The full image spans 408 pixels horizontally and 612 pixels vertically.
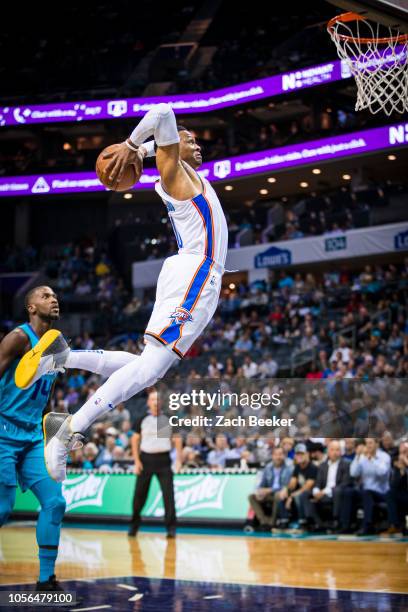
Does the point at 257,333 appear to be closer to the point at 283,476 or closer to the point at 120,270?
the point at 283,476

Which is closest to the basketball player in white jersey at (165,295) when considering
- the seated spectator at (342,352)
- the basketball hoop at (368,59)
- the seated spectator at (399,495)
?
the basketball hoop at (368,59)

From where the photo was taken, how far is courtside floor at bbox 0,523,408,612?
7.43 m

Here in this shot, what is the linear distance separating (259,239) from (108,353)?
2295 cm

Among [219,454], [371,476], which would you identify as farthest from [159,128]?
[219,454]

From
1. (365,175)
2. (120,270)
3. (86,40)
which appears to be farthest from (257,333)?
(86,40)

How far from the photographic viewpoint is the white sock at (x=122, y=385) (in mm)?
5359

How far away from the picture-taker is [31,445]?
732 centimetres

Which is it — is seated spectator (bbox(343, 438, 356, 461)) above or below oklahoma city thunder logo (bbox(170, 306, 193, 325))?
below

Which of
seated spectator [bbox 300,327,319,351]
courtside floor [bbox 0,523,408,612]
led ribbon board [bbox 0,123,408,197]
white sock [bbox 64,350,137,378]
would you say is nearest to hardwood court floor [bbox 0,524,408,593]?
courtside floor [bbox 0,523,408,612]

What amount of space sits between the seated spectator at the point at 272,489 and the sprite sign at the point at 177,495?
24cm

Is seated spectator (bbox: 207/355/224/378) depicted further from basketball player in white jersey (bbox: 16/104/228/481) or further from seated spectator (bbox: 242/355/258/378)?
basketball player in white jersey (bbox: 16/104/228/481)

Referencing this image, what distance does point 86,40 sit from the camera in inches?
1529

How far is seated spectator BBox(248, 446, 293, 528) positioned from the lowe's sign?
1356 cm

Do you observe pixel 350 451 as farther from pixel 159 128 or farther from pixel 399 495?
pixel 159 128
